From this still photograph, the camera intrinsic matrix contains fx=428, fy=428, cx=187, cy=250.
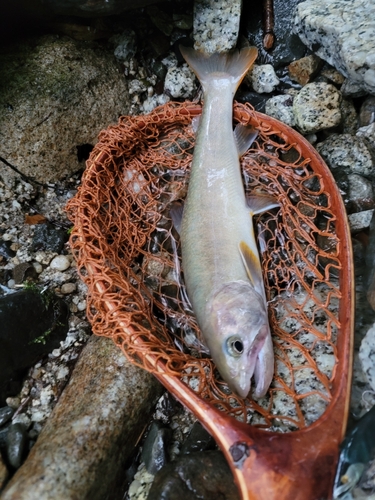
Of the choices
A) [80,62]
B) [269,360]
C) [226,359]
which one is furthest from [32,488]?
[80,62]

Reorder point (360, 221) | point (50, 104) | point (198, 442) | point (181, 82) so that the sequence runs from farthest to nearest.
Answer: point (181, 82), point (50, 104), point (360, 221), point (198, 442)

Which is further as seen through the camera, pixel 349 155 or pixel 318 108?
pixel 318 108

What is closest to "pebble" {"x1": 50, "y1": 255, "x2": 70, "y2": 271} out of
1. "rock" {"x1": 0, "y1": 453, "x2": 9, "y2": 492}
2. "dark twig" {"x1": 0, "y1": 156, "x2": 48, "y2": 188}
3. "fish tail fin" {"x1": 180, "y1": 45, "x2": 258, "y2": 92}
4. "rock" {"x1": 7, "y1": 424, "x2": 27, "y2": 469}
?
"dark twig" {"x1": 0, "y1": 156, "x2": 48, "y2": 188}

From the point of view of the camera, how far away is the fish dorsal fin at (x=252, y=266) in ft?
10.3

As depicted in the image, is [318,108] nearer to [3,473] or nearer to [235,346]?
[235,346]

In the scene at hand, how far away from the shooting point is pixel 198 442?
298cm

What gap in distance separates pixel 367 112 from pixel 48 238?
10.8ft

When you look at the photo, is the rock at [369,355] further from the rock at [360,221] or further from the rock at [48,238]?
the rock at [48,238]

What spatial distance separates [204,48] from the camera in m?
4.44

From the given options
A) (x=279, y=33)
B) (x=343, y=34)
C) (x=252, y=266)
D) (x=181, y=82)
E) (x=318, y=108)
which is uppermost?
(x=279, y=33)

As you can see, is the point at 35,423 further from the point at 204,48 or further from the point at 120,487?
the point at 204,48

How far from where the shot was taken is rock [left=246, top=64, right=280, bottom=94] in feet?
14.4

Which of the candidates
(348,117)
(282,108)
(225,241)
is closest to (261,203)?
(225,241)

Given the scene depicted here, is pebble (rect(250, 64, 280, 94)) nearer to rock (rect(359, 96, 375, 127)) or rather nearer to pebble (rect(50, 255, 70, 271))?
rock (rect(359, 96, 375, 127))
